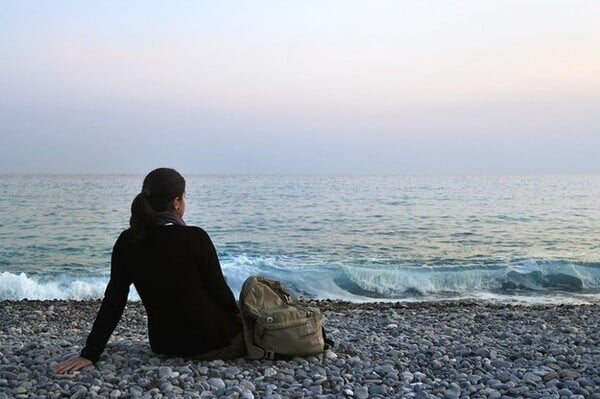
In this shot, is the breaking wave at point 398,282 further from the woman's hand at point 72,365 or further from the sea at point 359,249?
the woman's hand at point 72,365

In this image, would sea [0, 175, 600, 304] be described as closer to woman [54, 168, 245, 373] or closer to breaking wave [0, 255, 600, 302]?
breaking wave [0, 255, 600, 302]

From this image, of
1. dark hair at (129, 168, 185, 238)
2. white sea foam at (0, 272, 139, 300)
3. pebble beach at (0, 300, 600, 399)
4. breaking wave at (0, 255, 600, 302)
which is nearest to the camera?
pebble beach at (0, 300, 600, 399)

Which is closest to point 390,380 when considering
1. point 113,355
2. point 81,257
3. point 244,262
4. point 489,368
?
point 489,368

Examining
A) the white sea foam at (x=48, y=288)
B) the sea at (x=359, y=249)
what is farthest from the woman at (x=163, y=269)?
the white sea foam at (x=48, y=288)

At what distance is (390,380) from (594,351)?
253 centimetres

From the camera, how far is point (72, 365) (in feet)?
15.2

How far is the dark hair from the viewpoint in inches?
178

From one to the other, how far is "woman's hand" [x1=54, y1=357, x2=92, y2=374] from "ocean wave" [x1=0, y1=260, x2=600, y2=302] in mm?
10349

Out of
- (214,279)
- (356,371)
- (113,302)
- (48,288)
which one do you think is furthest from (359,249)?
(113,302)

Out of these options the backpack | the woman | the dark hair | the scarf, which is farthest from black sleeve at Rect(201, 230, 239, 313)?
the dark hair

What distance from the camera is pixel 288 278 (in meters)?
17.7

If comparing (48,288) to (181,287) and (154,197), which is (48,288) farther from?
(154,197)

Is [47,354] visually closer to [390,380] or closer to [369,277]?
[390,380]

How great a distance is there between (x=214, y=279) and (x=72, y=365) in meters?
1.24
